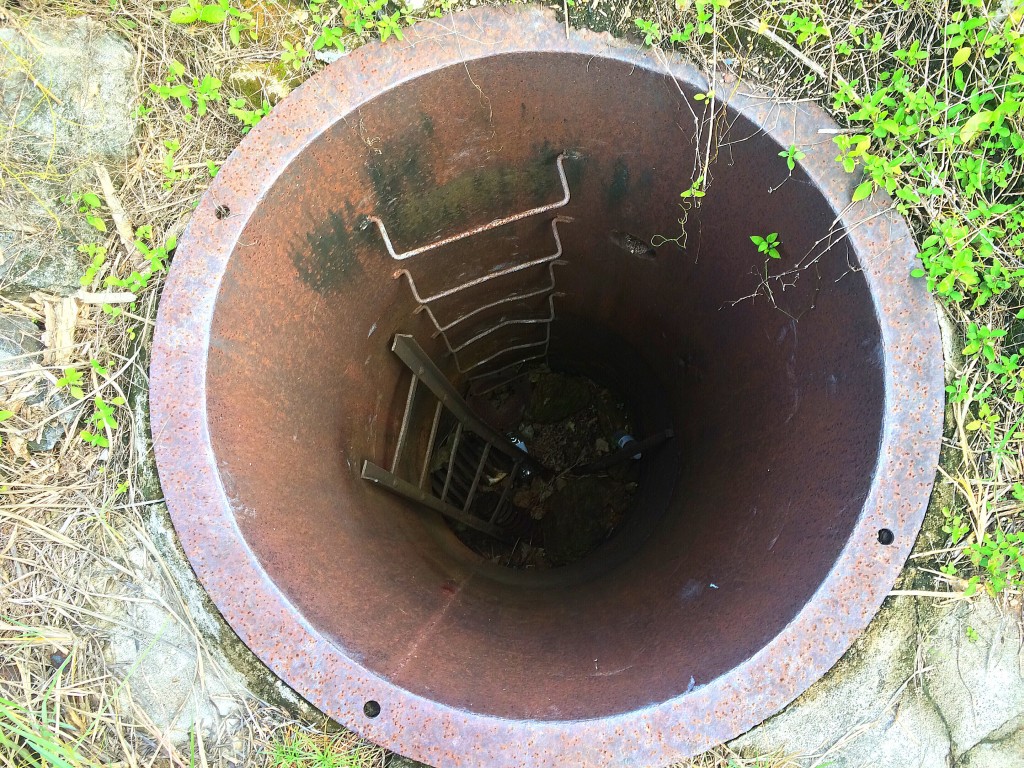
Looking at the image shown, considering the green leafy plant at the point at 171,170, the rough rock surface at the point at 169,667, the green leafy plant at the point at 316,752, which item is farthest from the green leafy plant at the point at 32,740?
the green leafy plant at the point at 171,170

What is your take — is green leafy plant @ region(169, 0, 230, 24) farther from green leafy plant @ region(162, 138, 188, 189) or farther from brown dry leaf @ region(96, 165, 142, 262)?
brown dry leaf @ region(96, 165, 142, 262)

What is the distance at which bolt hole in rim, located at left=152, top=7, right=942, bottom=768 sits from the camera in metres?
1.34

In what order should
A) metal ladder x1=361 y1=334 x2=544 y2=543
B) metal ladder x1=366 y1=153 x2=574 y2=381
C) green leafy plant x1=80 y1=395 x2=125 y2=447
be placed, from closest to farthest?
green leafy plant x1=80 y1=395 x2=125 y2=447, metal ladder x1=366 y1=153 x2=574 y2=381, metal ladder x1=361 y1=334 x2=544 y2=543

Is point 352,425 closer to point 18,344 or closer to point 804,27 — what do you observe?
point 18,344

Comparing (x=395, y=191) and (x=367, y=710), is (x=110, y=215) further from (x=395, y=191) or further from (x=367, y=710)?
(x=367, y=710)

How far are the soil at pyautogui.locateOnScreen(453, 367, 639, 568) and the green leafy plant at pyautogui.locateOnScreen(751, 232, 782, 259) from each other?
171 cm

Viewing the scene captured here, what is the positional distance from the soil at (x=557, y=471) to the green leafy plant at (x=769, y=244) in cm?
171

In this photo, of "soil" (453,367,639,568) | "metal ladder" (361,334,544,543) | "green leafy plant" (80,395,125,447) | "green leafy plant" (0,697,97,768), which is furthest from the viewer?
"soil" (453,367,639,568)

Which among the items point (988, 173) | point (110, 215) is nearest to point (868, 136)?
point (988, 173)

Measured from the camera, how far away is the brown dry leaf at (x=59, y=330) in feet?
4.72

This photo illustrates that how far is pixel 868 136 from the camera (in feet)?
4.50

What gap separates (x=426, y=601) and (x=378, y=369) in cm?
80

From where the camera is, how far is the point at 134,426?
1423 mm

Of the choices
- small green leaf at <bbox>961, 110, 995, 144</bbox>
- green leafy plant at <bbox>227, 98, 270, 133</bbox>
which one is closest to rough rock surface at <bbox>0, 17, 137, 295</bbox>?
green leafy plant at <bbox>227, 98, 270, 133</bbox>
